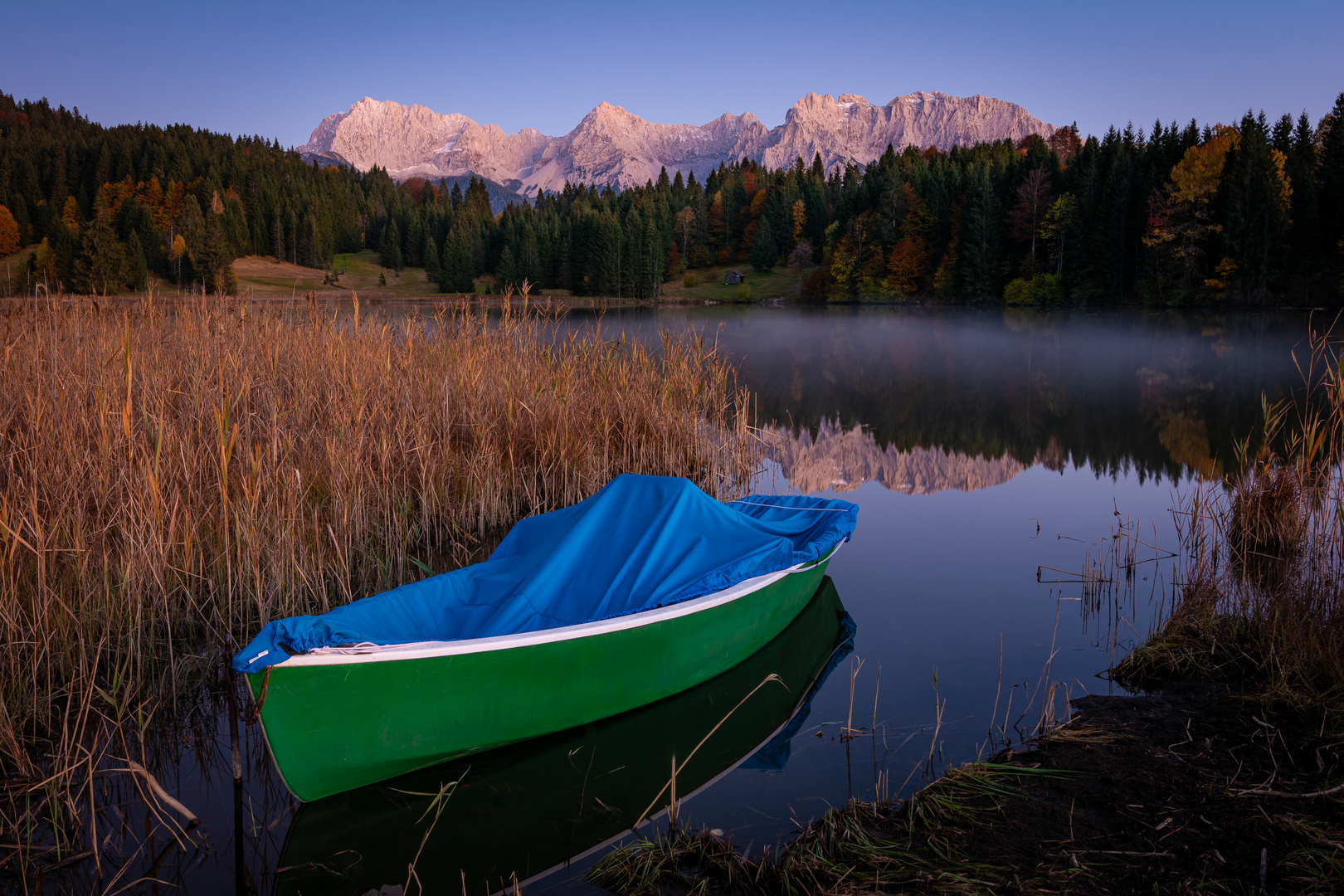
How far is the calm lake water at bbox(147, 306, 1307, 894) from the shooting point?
3152 mm

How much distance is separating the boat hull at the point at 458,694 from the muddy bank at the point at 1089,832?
86 cm

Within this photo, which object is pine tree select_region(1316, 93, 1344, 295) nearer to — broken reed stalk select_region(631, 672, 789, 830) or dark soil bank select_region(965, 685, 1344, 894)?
dark soil bank select_region(965, 685, 1344, 894)

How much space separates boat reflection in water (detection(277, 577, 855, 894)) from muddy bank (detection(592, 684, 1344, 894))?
43 centimetres

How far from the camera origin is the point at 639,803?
3.52 m

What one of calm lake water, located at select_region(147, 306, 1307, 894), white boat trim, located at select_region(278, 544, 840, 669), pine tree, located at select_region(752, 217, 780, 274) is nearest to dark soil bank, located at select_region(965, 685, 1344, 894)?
calm lake water, located at select_region(147, 306, 1307, 894)

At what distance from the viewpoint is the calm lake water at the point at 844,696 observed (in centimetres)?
315

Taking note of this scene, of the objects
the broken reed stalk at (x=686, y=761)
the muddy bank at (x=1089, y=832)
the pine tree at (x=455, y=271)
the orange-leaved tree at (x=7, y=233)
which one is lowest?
the broken reed stalk at (x=686, y=761)

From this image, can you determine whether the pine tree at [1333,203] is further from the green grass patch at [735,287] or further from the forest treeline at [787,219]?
the green grass patch at [735,287]

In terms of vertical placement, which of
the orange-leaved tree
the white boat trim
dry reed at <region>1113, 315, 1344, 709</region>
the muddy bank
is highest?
the orange-leaved tree

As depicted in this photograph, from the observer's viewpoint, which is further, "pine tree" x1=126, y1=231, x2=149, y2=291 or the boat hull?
"pine tree" x1=126, y1=231, x2=149, y2=291

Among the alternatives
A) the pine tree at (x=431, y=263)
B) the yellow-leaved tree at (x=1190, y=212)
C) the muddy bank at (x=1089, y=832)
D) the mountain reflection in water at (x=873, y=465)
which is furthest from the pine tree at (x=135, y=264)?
the yellow-leaved tree at (x=1190, y=212)

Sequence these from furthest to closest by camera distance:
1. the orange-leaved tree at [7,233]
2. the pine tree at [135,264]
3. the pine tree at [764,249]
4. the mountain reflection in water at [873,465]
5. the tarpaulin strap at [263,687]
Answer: the pine tree at [764,249]
the orange-leaved tree at [7,233]
the pine tree at [135,264]
the mountain reflection in water at [873,465]
the tarpaulin strap at [263,687]

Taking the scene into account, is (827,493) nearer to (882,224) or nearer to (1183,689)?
(1183,689)

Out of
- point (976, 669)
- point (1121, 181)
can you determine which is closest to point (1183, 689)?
point (976, 669)
